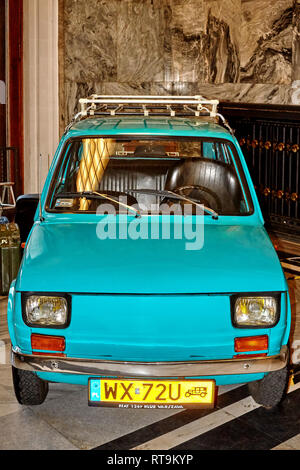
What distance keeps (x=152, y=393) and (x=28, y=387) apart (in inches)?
32.2

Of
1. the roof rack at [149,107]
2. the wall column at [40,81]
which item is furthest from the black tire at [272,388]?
the wall column at [40,81]

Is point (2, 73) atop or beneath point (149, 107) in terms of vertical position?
atop

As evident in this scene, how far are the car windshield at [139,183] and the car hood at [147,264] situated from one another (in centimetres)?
33

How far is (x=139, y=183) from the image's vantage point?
5344 millimetres

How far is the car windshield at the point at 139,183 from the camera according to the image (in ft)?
Result: 14.8

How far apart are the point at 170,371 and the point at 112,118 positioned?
7.85ft

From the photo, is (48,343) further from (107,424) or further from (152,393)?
(107,424)

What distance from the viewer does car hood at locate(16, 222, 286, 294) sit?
3516 mm

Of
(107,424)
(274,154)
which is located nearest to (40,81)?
(274,154)

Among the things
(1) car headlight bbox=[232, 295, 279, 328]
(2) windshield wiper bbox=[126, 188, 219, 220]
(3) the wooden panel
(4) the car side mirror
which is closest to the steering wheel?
(2) windshield wiper bbox=[126, 188, 219, 220]

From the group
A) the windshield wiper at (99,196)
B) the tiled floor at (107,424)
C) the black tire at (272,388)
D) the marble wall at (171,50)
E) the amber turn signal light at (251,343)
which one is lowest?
the tiled floor at (107,424)

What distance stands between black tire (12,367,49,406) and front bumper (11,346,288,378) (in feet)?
0.98

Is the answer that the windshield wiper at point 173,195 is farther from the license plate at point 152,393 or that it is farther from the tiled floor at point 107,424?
the license plate at point 152,393

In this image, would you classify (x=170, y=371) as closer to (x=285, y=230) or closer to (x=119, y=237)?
(x=119, y=237)
